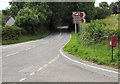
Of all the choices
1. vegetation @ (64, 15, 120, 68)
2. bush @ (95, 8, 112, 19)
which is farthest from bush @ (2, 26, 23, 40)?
bush @ (95, 8, 112, 19)

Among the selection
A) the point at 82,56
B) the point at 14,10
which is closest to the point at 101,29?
the point at 82,56

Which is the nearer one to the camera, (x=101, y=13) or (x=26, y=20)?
(x=26, y=20)

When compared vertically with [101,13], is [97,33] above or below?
below

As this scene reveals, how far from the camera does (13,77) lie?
994 centimetres

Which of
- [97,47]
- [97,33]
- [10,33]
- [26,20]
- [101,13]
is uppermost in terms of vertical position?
[101,13]

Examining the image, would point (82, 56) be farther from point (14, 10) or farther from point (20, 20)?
point (14, 10)

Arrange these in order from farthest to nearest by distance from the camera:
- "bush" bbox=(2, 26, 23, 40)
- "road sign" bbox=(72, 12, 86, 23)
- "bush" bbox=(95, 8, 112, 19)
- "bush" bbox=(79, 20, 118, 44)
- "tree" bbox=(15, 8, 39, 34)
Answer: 1. "bush" bbox=(95, 8, 112, 19)
2. "tree" bbox=(15, 8, 39, 34)
3. "bush" bbox=(2, 26, 23, 40)
4. "road sign" bbox=(72, 12, 86, 23)
5. "bush" bbox=(79, 20, 118, 44)

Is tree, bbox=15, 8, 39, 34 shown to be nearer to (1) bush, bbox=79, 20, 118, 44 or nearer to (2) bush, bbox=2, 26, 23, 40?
(2) bush, bbox=2, 26, 23, 40

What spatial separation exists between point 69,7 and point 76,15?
45.4 metres

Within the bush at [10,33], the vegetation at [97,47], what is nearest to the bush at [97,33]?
the vegetation at [97,47]

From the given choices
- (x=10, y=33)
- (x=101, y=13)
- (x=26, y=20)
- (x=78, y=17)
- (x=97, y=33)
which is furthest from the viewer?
(x=101, y=13)

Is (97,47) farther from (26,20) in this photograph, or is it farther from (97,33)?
(26,20)

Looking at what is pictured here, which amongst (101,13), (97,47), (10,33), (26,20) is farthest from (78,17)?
(101,13)

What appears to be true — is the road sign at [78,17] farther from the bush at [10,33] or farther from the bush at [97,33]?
the bush at [10,33]
